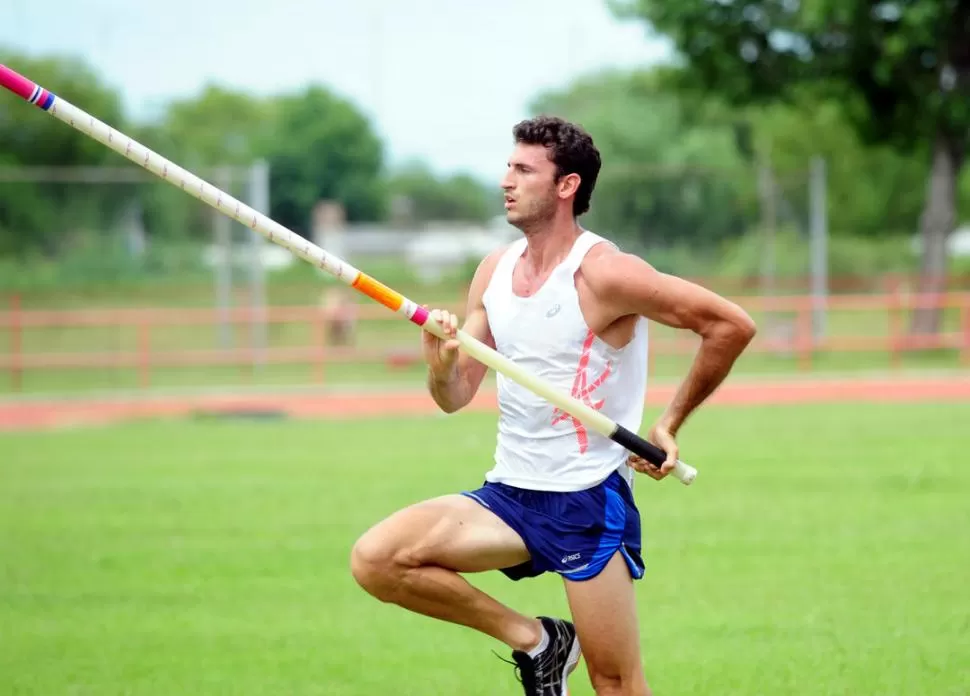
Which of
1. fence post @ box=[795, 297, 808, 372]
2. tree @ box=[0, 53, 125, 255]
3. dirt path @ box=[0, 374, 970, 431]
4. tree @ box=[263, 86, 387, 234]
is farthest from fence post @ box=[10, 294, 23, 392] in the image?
tree @ box=[263, 86, 387, 234]

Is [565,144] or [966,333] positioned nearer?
[565,144]

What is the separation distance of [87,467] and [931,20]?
1805cm

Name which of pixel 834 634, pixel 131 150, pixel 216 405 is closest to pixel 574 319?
pixel 131 150

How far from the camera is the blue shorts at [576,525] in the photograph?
18.4ft

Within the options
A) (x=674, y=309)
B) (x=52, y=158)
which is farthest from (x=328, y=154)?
(x=674, y=309)

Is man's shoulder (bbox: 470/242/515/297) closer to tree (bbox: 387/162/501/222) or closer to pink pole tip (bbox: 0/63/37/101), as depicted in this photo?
A: pink pole tip (bbox: 0/63/37/101)

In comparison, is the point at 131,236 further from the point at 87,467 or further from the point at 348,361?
the point at 87,467

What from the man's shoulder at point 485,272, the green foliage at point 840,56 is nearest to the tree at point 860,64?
the green foliage at point 840,56

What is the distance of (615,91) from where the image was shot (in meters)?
92.1

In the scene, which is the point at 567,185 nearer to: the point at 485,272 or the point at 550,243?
the point at 550,243

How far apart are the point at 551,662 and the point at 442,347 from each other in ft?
4.39

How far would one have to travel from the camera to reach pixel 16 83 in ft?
17.9

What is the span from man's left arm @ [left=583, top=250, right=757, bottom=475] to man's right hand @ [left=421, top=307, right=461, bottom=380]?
0.55 meters

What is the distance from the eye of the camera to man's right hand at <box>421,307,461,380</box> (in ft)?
18.4
